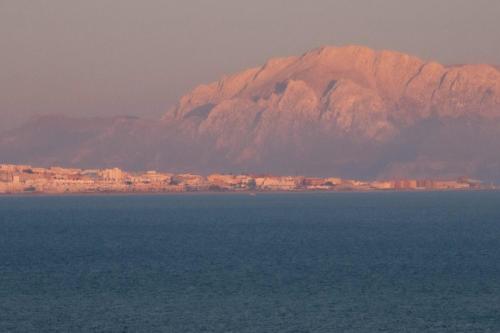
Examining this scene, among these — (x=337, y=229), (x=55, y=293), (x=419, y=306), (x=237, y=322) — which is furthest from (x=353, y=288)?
(x=337, y=229)

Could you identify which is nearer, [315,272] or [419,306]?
[419,306]

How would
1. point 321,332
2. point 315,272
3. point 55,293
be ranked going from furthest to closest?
point 315,272
point 55,293
point 321,332

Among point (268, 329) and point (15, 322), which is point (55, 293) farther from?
point (268, 329)

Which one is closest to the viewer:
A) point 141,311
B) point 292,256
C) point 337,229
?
point 141,311

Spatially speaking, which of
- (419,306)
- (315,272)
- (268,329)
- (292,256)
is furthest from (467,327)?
(292,256)

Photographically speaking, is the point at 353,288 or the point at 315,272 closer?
the point at 353,288

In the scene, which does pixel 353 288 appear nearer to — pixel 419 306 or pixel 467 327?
pixel 419 306
